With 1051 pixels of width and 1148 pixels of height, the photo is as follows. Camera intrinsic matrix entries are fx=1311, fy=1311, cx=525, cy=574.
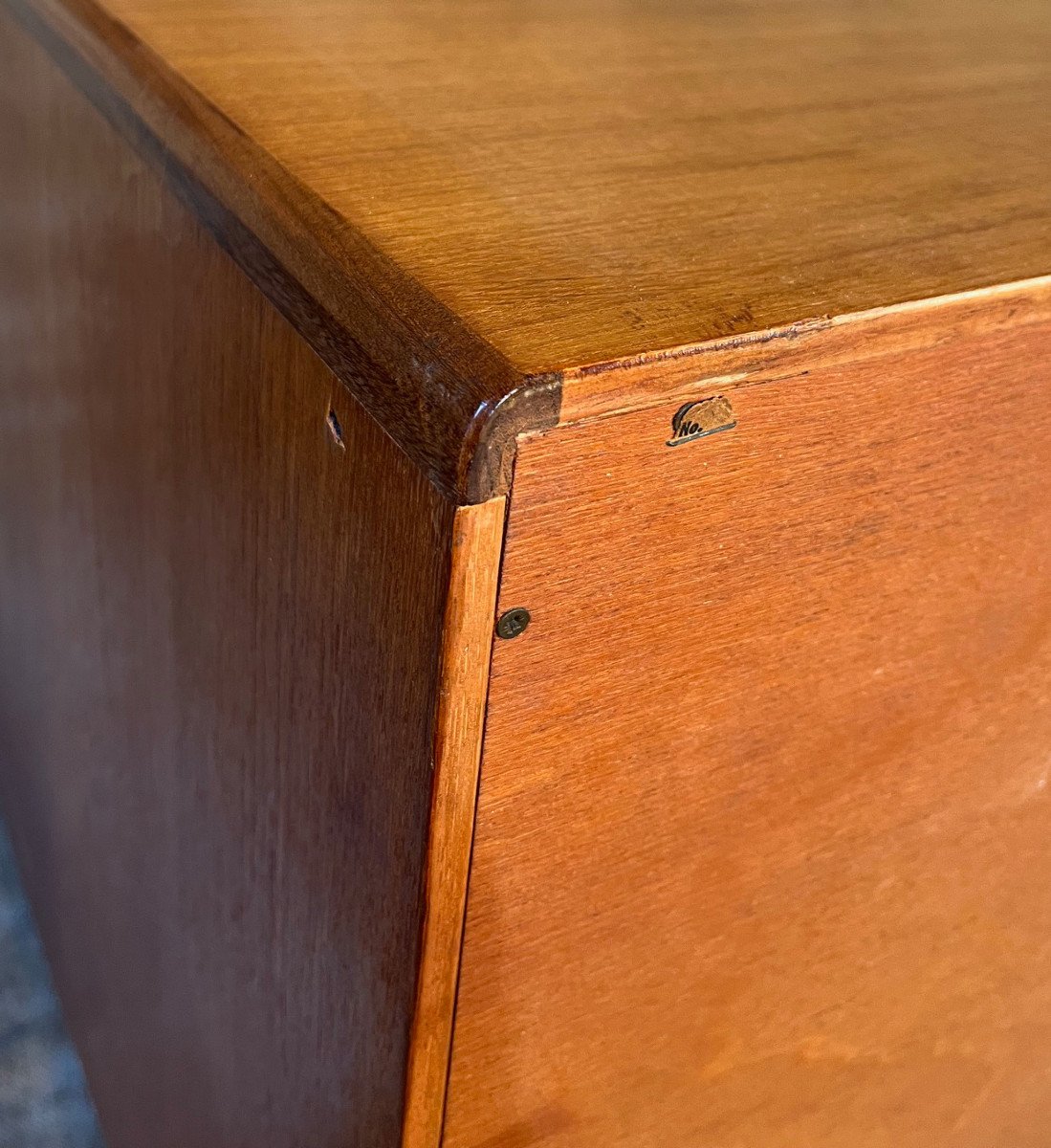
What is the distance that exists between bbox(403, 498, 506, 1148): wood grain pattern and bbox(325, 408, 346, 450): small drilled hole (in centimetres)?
6

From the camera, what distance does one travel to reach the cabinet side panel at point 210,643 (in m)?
0.33

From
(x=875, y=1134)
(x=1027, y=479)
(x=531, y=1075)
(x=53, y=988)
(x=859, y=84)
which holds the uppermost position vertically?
(x=859, y=84)

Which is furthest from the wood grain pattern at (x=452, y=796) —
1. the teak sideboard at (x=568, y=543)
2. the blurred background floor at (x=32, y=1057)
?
the blurred background floor at (x=32, y=1057)

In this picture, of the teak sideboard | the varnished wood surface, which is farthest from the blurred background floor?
the varnished wood surface

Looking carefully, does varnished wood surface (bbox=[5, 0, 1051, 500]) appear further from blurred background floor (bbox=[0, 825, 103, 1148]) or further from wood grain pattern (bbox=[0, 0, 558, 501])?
blurred background floor (bbox=[0, 825, 103, 1148])

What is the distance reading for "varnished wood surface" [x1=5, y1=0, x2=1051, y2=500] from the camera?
286 mm

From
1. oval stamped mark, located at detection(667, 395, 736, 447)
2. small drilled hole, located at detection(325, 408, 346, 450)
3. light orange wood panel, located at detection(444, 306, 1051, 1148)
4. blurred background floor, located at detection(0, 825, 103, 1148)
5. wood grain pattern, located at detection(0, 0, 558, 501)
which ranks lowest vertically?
blurred background floor, located at detection(0, 825, 103, 1148)

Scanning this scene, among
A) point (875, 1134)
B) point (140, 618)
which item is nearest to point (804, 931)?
point (875, 1134)

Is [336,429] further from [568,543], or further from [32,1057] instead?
[32,1057]

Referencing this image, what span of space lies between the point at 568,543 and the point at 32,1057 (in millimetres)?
868

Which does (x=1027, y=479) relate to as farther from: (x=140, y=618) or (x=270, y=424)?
(x=140, y=618)

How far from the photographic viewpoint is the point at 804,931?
0.45m

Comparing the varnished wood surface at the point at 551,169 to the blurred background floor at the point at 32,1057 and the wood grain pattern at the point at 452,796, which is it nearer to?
the wood grain pattern at the point at 452,796

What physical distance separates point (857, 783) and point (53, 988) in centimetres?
81
